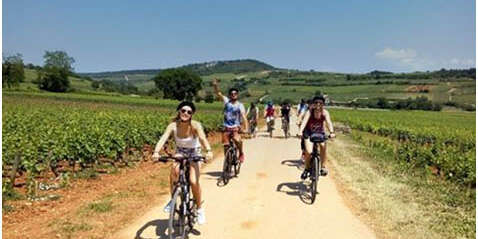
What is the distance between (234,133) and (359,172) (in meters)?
4.16

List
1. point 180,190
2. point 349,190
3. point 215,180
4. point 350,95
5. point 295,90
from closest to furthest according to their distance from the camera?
1. point 180,190
2. point 349,190
3. point 215,180
4. point 350,95
5. point 295,90

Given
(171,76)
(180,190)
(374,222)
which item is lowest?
(374,222)

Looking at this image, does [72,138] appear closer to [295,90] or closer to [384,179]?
[384,179]

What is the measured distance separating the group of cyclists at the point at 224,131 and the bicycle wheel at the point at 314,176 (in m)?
0.38

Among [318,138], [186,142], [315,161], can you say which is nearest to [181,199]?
[186,142]

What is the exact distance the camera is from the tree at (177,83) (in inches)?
4441

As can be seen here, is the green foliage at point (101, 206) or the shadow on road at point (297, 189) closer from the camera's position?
the green foliage at point (101, 206)

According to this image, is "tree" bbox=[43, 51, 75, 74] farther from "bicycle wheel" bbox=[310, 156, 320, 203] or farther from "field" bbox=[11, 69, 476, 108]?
"bicycle wheel" bbox=[310, 156, 320, 203]

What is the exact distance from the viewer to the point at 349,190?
11156 mm

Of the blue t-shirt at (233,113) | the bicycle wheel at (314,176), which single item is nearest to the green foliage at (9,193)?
the blue t-shirt at (233,113)

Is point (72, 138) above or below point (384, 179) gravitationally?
above

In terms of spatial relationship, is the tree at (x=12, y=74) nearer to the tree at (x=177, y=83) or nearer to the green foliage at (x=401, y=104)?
the tree at (x=177, y=83)

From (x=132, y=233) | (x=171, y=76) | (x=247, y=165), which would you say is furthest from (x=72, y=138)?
(x=171, y=76)

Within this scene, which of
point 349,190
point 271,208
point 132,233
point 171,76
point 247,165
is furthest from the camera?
point 171,76
